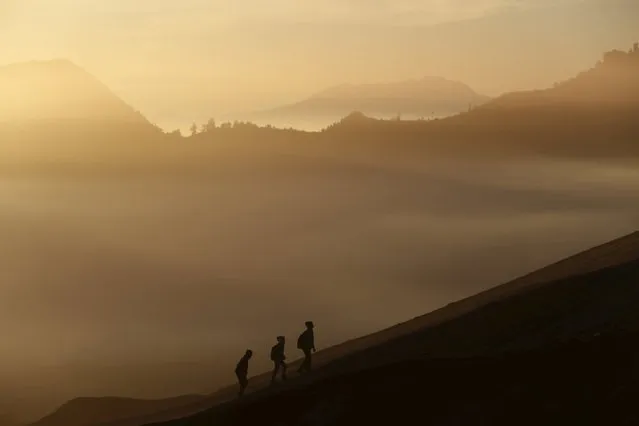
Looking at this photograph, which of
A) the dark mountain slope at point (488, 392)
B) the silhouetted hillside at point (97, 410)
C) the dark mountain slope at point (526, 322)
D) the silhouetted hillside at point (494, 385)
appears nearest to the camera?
the dark mountain slope at point (488, 392)

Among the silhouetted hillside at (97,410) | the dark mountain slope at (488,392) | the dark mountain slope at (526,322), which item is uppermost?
the silhouetted hillside at (97,410)

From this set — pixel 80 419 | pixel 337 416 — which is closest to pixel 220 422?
pixel 337 416

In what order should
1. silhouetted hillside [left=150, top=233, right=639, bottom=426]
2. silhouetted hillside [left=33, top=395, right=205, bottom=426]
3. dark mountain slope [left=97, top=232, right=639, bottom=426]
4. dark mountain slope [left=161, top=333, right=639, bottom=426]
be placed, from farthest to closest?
silhouetted hillside [left=33, top=395, right=205, bottom=426]
dark mountain slope [left=97, top=232, right=639, bottom=426]
silhouetted hillside [left=150, top=233, right=639, bottom=426]
dark mountain slope [left=161, top=333, right=639, bottom=426]

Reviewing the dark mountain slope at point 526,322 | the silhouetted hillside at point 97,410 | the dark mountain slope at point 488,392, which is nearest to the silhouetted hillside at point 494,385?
the dark mountain slope at point 488,392

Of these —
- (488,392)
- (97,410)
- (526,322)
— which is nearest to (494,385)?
(488,392)

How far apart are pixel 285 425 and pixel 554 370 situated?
8.15 meters

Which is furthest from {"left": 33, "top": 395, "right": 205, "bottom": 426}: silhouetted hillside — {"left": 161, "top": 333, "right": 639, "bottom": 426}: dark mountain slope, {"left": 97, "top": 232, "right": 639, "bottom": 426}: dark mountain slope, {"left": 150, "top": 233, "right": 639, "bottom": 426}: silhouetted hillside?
{"left": 161, "top": 333, "right": 639, "bottom": 426}: dark mountain slope

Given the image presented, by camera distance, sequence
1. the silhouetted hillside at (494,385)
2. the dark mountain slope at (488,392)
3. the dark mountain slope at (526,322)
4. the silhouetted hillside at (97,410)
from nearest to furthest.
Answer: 1. the dark mountain slope at (488,392)
2. the silhouetted hillside at (494,385)
3. the dark mountain slope at (526,322)
4. the silhouetted hillside at (97,410)

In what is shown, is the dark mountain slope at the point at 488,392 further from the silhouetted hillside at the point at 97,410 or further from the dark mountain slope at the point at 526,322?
the silhouetted hillside at the point at 97,410

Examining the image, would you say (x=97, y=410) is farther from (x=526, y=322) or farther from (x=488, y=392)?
(x=488, y=392)

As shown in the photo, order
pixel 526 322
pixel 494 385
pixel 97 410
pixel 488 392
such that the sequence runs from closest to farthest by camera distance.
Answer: pixel 488 392 < pixel 494 385 < pixel 526 322 < pixel 97 410

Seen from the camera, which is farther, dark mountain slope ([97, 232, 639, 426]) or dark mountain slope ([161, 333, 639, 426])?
dark mountain slope ([97, 232, 639, 426])

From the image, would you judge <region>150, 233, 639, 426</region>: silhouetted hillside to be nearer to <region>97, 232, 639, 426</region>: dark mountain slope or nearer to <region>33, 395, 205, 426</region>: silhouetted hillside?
<region>97, 232, 639, 426</region>: dark mountain slope

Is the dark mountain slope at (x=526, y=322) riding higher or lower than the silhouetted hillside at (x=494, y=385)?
higher
